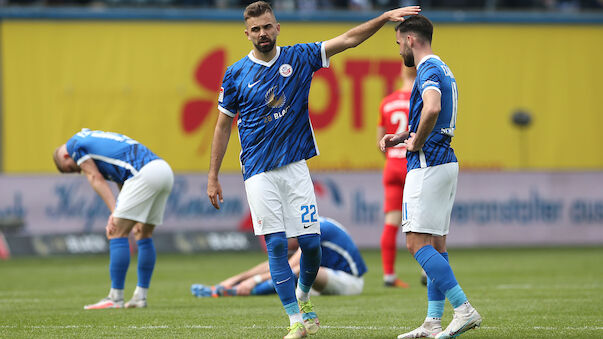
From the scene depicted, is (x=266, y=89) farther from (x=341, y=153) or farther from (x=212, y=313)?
(x=341, y=153)

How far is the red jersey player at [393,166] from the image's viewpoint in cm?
1098

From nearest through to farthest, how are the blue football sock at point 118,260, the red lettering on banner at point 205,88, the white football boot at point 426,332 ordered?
the white football boot at point 426,332 → the blue football sock at point 118,260 → the red lettering on banner at point 205,88

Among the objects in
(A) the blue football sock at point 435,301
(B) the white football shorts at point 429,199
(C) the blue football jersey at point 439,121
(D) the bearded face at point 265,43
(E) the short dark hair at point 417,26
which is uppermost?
(E) the short dark hair at point 417,26

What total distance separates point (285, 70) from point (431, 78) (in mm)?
1088

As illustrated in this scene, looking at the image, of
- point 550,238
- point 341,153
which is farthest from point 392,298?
point 341,153

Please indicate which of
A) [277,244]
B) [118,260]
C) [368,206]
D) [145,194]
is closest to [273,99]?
[277,244]

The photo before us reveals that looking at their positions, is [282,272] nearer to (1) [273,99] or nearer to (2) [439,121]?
(1) [273,99]

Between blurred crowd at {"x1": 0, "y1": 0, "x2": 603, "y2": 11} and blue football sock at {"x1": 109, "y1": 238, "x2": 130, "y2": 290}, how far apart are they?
14.5 metres

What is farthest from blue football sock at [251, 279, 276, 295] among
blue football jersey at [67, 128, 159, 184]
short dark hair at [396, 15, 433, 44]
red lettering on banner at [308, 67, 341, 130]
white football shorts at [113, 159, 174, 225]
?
red lettering on banner at [308, 67, 341, 130]

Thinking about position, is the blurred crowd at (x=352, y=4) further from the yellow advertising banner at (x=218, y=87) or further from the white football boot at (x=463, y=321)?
the white football boot at (x=463, y=321)

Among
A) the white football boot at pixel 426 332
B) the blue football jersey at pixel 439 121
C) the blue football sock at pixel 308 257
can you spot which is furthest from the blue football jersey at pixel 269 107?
the white football boot at pixel 426 332

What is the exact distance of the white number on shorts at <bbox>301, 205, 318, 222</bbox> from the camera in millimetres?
6844

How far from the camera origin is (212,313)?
8.48 m

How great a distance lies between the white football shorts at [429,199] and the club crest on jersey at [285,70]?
45.2 inches
